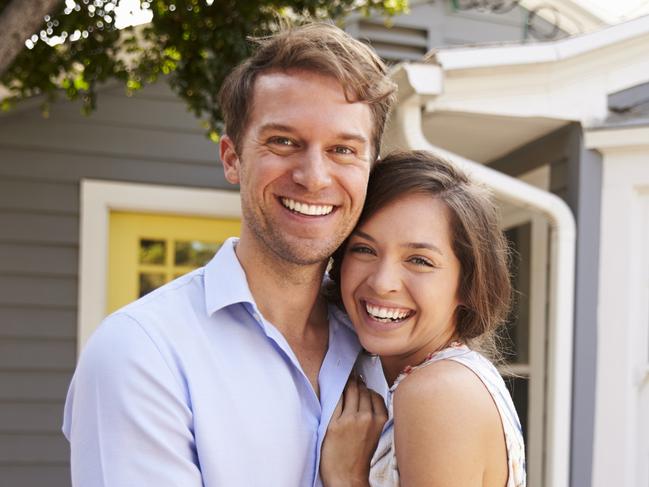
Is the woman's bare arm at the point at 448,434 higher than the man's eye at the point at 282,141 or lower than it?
lower

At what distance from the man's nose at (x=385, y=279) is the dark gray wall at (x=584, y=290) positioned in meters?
2.15

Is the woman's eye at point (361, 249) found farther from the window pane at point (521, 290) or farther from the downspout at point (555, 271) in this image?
the window pane at point (521, 290)

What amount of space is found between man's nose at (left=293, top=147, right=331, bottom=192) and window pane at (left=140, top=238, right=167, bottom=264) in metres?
3.63

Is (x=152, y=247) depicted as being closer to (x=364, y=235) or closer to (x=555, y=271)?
(x=555, y=271)

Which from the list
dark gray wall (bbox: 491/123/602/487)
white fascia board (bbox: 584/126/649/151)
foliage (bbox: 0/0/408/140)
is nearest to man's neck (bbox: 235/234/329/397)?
dark gray wall (bbox: 491/123/602/487)

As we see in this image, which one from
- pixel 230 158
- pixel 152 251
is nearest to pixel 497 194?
pixel 230 158

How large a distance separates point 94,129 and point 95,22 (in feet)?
2.98

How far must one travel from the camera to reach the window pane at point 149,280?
5.27 m

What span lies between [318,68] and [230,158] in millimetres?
328

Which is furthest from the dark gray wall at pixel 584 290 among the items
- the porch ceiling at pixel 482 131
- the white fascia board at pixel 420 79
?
the white fascia board at pixel 420 79

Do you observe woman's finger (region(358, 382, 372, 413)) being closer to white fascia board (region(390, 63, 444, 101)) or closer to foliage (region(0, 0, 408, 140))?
white fascia board (region(390, 63, 444, 101))

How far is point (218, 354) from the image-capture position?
1.61 m

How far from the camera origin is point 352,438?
169cm

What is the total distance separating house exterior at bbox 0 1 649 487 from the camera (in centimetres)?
369
